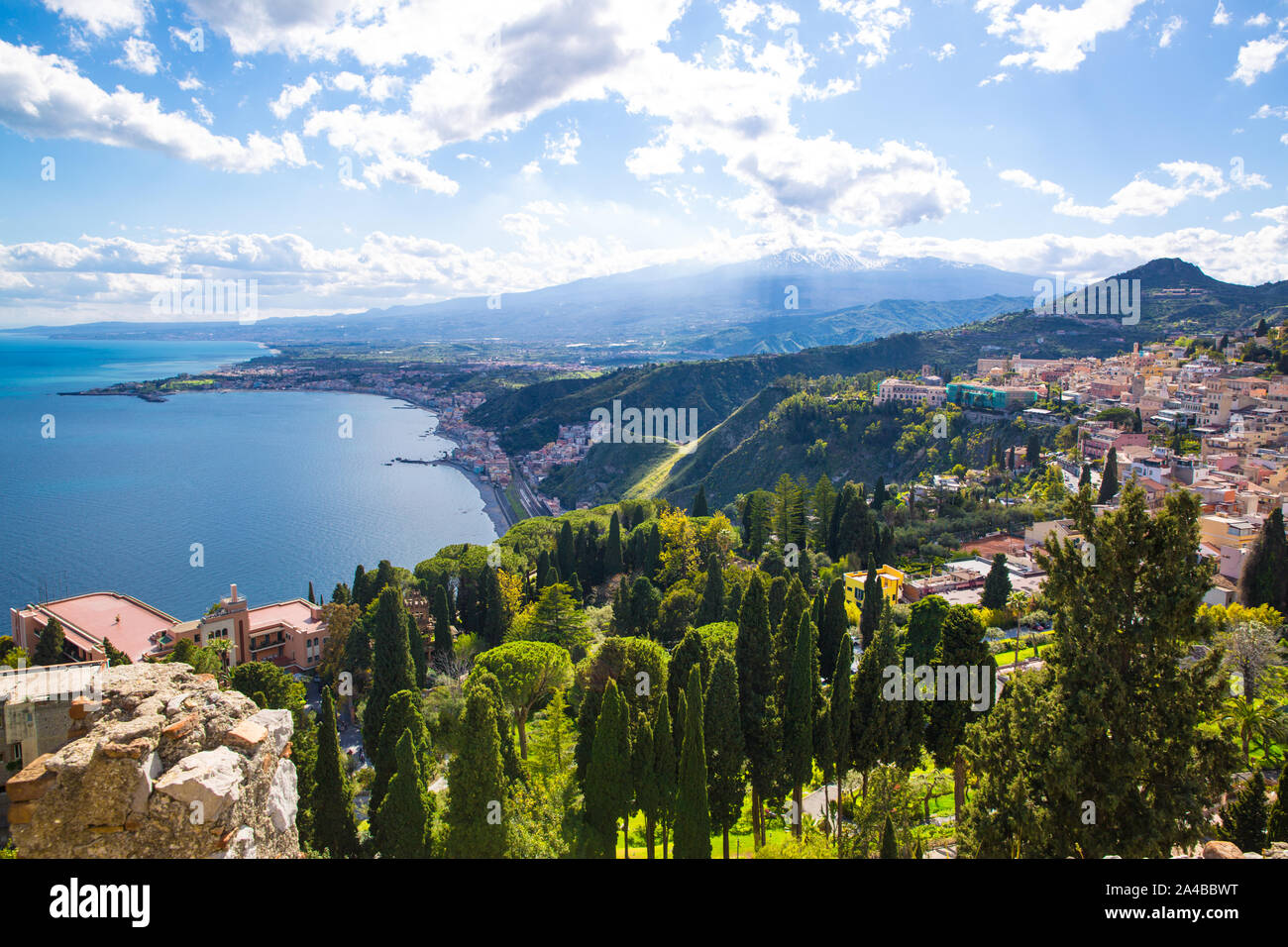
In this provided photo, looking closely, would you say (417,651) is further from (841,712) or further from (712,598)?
(841,712)

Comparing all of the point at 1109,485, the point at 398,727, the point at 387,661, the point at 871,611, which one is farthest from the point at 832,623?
the point at 1109,485

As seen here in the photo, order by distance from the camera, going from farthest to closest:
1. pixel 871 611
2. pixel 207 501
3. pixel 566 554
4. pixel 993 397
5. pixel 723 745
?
pixel 207 501, pixel 993 397, pixel 566 554, pixel 871 611, pixel 723 745

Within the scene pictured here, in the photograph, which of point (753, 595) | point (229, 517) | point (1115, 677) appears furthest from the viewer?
point (229, 517)

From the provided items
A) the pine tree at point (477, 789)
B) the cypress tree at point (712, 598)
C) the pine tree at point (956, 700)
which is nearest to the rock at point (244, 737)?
the pine tree at point (477, 789)

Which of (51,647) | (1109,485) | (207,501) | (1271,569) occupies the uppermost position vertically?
(1109,485)

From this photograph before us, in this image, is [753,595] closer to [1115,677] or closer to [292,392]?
[1115,677]
